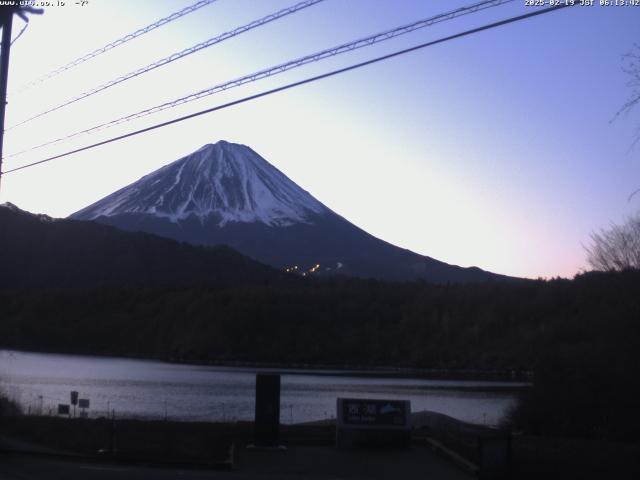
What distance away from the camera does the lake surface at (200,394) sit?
33.6 meters

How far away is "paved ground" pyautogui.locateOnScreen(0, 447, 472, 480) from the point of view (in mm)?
15372

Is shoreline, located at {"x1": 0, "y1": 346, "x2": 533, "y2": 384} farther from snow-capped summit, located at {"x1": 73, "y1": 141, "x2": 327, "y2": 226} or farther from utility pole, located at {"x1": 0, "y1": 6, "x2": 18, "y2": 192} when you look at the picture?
snow-capped summit, located at {"x1": 73, "y1": 141, "x2": 327, "y2": 226}

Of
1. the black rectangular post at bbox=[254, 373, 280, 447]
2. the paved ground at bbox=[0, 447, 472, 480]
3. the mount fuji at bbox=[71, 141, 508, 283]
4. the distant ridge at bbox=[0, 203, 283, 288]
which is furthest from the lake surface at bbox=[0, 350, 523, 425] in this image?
the mount fuji at bbox=[71, 141, 508, 283]

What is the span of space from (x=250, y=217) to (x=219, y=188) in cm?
844

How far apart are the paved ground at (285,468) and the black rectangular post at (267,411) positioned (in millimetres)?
338

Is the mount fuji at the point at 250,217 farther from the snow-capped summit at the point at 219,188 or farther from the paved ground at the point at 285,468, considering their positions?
the paved ground at the point at 285,468

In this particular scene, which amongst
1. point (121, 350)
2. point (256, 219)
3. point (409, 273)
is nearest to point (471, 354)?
point (121, 350)

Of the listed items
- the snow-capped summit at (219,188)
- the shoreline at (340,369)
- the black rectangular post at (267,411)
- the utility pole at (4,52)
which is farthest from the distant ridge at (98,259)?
the black rectangular post at (267,411)

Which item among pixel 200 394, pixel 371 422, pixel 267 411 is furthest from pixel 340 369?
pixel 267 411

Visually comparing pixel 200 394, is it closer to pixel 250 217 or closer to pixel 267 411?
pixel 267 411

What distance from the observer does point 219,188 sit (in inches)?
7067

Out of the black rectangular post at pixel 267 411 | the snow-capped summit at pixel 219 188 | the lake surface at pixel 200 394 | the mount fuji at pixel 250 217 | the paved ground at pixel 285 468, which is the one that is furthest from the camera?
the snow-capped summit at pixel 219 188

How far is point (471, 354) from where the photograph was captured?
79.4m

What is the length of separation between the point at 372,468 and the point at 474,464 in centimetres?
218
